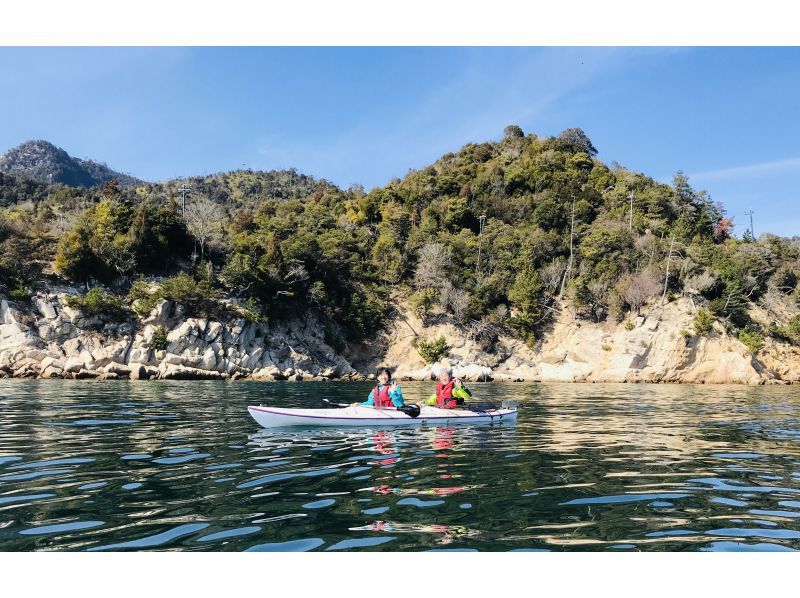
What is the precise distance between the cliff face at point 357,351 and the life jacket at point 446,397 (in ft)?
94.2

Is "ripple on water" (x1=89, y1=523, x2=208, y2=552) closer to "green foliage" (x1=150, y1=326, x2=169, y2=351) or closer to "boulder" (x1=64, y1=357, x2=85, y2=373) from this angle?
"boulder" (x1=64, y1=357, x2=85, y2=373)

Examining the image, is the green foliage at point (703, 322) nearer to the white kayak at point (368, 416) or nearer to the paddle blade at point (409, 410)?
the white kayak at point (368, 416)

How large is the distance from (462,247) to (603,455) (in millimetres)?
51627

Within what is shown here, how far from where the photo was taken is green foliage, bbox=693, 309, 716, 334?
4838 centimetres

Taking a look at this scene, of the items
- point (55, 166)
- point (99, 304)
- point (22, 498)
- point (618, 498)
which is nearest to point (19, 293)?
point (99, 304)

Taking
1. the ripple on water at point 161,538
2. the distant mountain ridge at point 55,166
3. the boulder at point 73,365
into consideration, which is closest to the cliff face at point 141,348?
the boulder at point 73,365

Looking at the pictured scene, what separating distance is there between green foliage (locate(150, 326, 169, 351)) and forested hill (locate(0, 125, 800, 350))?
2539 millimetres

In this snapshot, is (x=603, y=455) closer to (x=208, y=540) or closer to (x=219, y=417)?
(x=208, y=540)

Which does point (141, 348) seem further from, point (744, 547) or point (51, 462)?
point (744, 547)

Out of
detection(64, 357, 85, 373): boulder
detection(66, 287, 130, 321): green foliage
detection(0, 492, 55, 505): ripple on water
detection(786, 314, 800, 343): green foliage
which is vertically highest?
detection(66, 287, 130, 321): green foliage

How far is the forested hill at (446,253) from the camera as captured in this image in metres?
46.2

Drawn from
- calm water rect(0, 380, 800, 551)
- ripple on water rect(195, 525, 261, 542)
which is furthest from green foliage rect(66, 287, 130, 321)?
ripple on water rect(195, 525, 261, 542)

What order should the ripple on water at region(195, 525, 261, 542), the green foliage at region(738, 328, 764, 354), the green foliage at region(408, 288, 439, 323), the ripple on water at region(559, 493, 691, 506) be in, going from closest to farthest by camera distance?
the ripple on water at region(195, 525, 261, 542) → the ripple on water at region(559, 493, 691, 506) → the green foliage at region(738, 328, 764, 354) → the green foliage at region(408, 288, 439, 323)

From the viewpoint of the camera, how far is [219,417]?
57.0ft
